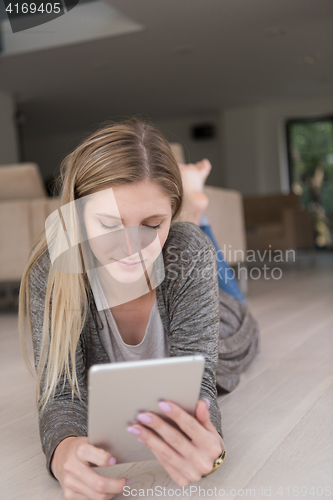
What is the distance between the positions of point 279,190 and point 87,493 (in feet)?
25.4

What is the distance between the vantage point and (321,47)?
5406 mm

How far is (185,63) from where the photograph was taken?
570 cm

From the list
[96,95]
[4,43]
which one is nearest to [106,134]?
[4,43]

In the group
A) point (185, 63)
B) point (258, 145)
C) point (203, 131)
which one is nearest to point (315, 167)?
point (258, 145)

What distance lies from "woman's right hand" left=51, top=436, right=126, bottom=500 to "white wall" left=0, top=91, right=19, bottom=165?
20.7ft

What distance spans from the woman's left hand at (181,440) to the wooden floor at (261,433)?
0.13 metres

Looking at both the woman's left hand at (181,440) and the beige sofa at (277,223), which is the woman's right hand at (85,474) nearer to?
the woman's left hand at (181,440)

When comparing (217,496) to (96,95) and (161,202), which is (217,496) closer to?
(161,202)

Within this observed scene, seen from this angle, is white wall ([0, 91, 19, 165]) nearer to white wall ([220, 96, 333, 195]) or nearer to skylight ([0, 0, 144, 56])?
skylight ([0, 0, 144, 56])

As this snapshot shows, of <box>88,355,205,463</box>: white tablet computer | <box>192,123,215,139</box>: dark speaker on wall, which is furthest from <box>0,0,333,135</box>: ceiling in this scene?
<box>88,355,205,463</box>: white tablet computer

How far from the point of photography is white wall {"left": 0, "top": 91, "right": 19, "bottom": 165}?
6383 millimetres

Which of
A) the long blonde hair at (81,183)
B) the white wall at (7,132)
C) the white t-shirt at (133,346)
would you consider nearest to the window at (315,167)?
the white wall at (7,132)

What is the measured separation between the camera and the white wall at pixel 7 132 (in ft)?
20.9

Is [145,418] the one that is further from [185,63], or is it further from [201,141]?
[201,141]
